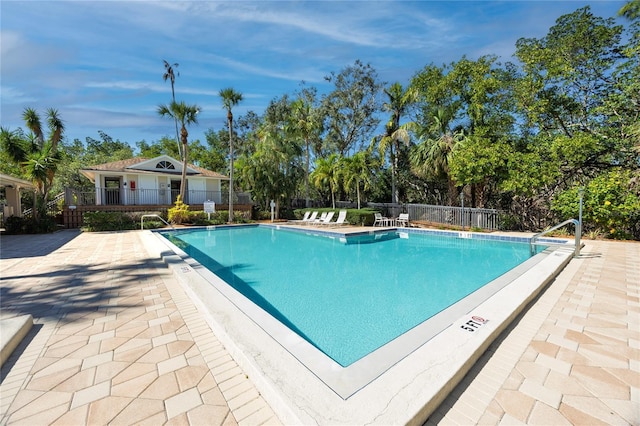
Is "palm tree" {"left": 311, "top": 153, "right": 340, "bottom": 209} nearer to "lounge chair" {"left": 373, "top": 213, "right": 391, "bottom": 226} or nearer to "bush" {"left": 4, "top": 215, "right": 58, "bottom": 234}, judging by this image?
"lounge chair" {"left": 373, "top": 213, "right": 391, "bottom": 226}

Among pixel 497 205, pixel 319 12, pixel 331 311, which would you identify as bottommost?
pixel 331 311

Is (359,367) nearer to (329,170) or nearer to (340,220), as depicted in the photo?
(340,220)

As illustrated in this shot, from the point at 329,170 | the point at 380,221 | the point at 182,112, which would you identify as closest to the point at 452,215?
the point at 380,221

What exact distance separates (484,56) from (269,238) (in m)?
15.0

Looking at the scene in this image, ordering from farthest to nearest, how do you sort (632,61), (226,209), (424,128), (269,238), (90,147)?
(90,147), (226,209), (424,128), (269,238), (632,61)

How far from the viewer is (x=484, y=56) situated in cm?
1527

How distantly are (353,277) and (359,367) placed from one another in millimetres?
4151

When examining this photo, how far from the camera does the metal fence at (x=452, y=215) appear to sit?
13812 mm

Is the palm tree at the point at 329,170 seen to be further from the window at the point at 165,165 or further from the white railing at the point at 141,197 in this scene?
the window at the point at 165,165

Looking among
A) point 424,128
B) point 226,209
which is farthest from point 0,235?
point 424,128

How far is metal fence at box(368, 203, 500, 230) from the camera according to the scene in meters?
13.8

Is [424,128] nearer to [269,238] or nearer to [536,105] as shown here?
[536,105]

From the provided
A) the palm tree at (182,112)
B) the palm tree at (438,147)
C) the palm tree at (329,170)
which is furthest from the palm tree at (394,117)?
the palm tree at (182,112)

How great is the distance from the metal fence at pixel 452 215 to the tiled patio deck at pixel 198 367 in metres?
9.80
